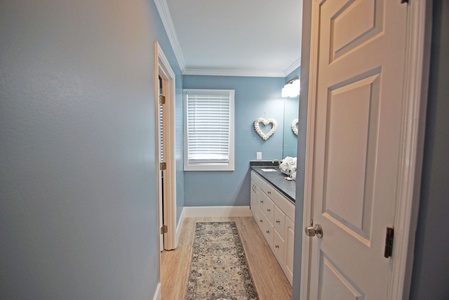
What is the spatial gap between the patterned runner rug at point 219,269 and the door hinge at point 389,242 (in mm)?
1558

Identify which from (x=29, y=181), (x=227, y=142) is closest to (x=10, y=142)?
(x=29, y=181)

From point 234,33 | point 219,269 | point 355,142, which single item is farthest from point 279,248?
point 234,33

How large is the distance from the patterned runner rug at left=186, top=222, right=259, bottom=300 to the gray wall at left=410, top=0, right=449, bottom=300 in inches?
62.4

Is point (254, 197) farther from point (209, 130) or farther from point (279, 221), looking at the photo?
point (209, 130)

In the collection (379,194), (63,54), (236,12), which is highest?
(236,12)

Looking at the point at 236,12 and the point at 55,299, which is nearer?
the point at 55,299

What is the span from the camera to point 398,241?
624 mm

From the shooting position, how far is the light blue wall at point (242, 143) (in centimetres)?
365

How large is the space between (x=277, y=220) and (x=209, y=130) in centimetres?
195

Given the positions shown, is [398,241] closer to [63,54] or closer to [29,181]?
[29,181]

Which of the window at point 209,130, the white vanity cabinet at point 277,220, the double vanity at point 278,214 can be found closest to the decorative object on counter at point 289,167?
the double vanity at point 278,214

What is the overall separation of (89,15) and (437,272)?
4.52ft

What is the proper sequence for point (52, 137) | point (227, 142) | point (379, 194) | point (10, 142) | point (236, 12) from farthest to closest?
point (227, 142), point (236, 12), point (379, 194), point (52, 137), point (10, 142)

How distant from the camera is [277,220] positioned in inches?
89.7
